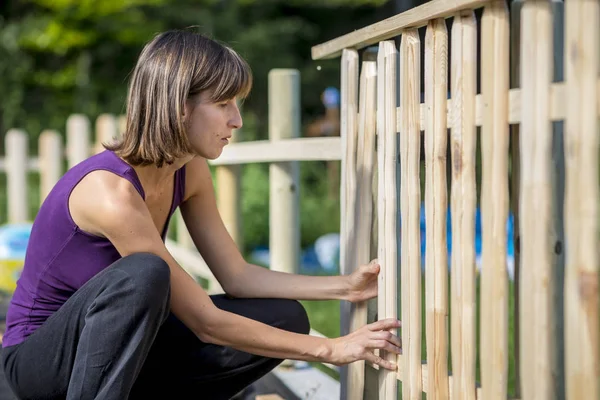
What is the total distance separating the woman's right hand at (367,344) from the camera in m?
2.21

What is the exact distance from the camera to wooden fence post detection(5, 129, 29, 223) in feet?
24.7

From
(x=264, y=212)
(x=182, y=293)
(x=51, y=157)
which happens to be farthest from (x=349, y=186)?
(x=264, y=212)

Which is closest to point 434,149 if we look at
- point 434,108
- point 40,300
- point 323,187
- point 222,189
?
point 434,108

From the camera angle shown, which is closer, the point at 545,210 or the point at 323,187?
the point at 545,210

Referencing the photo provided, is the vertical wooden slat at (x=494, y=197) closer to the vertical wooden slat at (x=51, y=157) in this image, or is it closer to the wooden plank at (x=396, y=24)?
the wooden plank at (x=396, y=24)

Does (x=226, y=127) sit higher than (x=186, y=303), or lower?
higher

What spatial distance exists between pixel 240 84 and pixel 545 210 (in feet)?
3.28

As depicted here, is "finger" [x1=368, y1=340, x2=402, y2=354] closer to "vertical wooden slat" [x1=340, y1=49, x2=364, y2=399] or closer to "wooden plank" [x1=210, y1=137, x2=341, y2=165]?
"vertical wooden slat" [x1=340, y1=49, x2=364, y2=399]

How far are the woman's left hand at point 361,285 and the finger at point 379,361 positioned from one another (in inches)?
9.7

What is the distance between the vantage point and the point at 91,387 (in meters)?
2.09

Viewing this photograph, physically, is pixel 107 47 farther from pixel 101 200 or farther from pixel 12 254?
pixel 101 200

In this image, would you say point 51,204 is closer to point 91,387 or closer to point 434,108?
point 91,387

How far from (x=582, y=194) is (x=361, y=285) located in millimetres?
1059

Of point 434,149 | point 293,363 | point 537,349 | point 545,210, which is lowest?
point 293,363
